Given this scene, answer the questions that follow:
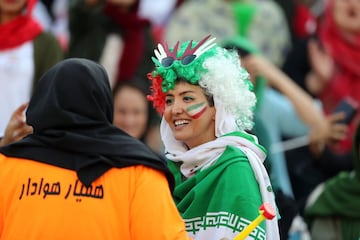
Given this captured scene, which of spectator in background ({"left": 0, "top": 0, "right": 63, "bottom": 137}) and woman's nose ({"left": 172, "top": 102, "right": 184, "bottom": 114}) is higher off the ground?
spectator in background ({"left": 0, "top": 0, "right": 63, "bottom": 137})

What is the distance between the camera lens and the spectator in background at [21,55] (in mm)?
7902

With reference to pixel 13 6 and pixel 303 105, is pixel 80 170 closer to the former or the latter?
pixel 13 6

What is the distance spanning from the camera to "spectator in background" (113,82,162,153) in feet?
28.2

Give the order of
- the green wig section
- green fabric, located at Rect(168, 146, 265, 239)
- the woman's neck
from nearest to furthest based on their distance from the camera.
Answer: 1. green fabric, located at Rect(168, 146, 265, 239)
2. the green wig section
3. the woman's neck

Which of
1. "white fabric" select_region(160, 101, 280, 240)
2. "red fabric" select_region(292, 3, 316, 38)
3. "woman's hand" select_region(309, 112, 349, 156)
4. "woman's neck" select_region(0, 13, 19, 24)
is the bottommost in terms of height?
"woman's hand" select_region(309, 112, 349, 156)

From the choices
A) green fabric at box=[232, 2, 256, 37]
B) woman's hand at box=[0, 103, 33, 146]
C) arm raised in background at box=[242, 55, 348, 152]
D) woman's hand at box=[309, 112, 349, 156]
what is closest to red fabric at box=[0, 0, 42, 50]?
arm raised in background at box=[242, 55, 348, 152]

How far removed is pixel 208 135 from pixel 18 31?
8.74ft

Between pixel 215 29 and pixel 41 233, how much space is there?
16.4ft

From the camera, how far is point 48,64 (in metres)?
7.91

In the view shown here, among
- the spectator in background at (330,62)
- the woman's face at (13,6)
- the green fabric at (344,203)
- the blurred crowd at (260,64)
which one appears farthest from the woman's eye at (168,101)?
the spectator in background at (330,62)

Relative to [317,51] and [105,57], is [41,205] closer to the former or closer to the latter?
[105,57]

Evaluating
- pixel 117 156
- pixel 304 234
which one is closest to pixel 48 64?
pixel 304 234

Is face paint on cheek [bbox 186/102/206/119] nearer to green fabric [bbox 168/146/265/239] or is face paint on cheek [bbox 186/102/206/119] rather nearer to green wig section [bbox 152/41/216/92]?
green wig section [bbox 152/41/216/92]

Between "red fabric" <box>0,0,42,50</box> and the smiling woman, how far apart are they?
92.7 inches
